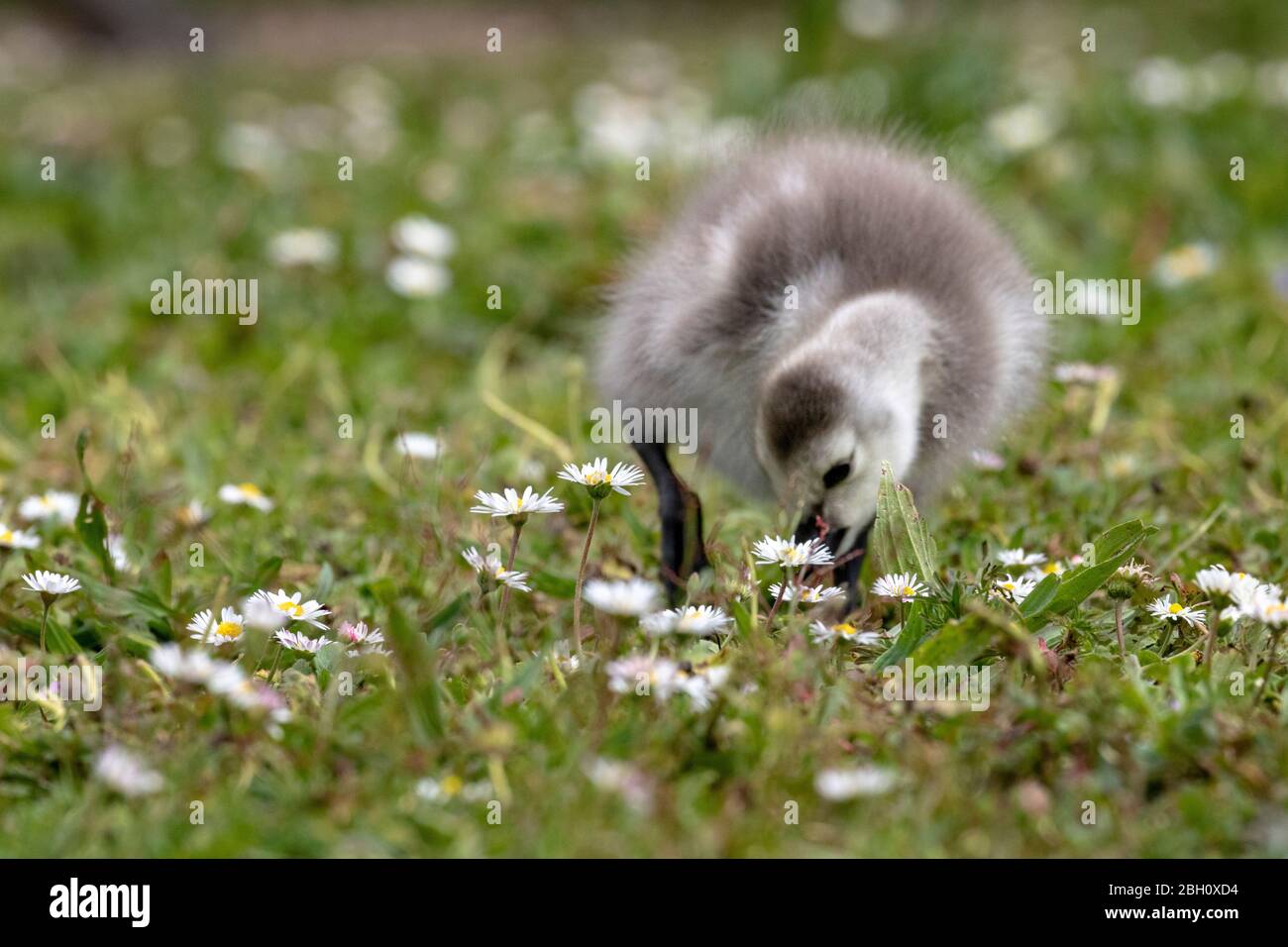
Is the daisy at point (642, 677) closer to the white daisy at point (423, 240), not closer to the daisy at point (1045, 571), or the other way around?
the daisy at point (1045, 571)

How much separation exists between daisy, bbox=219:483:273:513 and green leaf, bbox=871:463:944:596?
169cm

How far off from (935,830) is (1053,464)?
2284 mm

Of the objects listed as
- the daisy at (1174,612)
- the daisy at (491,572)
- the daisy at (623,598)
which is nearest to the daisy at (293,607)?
the daisy at (491,572)

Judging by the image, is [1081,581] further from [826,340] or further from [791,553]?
[826,340]

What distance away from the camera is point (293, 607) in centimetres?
326

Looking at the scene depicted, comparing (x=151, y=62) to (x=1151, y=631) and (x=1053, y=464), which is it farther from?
(x=1151, y=631)

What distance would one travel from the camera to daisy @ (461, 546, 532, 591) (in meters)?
3.13

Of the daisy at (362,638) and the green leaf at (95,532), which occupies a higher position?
the green leaf at (95,532)

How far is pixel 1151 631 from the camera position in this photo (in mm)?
3287

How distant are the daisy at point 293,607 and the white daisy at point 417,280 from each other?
2.75 meters

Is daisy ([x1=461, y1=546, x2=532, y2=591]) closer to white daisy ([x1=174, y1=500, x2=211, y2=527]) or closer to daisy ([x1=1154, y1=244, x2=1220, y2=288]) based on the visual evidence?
white daisy ([x1=174, y1=500, x2=211, y2=527])

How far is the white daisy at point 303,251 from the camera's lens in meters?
6.12

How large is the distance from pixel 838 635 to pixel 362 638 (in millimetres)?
960
